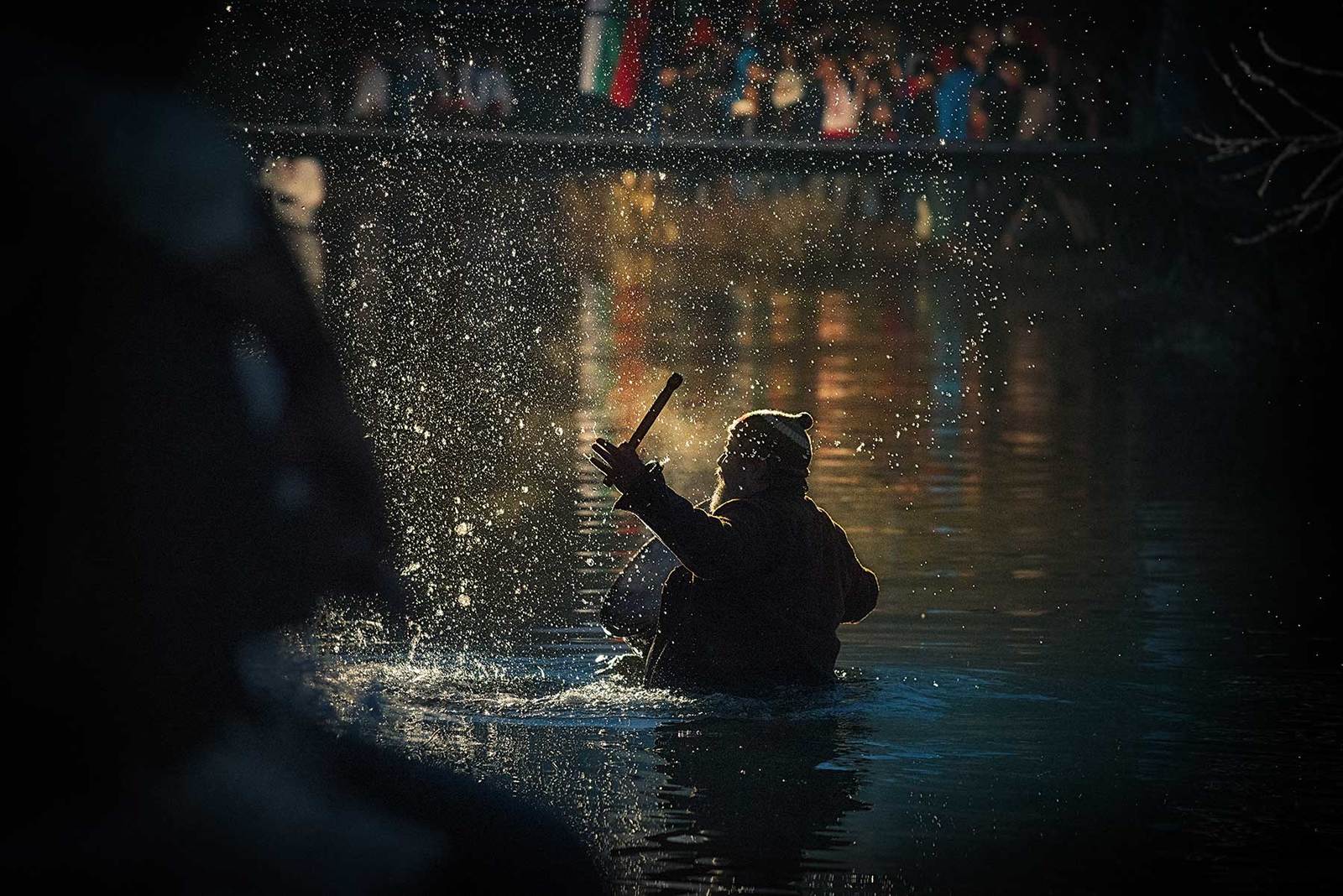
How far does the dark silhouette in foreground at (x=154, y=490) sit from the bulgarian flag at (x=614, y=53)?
35.1m

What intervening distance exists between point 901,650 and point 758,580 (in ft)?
7.59

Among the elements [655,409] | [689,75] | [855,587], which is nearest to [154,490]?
[655,409]

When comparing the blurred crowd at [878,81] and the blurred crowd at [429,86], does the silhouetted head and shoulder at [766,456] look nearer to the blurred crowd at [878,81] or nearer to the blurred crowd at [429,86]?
the blurred crowd at [878,81]

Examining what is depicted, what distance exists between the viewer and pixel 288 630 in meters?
7.57

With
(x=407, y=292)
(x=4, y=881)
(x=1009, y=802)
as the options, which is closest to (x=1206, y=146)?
(x=407, y=292)

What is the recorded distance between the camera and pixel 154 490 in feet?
22.8

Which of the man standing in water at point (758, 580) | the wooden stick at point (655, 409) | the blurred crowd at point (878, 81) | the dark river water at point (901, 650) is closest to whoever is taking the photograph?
the dark river water at point (901, 650)

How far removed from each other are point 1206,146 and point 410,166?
20.6 metres

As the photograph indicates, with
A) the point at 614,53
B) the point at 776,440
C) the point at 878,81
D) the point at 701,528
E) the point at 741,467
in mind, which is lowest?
the point at 701,528

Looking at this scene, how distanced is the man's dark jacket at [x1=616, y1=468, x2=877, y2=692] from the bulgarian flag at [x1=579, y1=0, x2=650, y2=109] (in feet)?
→ 108

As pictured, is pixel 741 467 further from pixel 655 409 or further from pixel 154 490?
pixel 154 490

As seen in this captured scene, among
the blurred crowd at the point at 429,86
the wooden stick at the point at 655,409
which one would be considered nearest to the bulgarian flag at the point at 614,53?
the blurred crowd at the point at 429,86

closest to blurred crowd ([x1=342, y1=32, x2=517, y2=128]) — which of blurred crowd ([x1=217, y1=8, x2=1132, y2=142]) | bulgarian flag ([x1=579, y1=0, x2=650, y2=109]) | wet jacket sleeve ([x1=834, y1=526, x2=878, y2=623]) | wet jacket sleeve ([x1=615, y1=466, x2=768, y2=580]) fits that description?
blurred crowd ([x1=217, y1=8, x2=1132, y2=142])

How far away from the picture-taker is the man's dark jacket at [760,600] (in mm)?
8992
